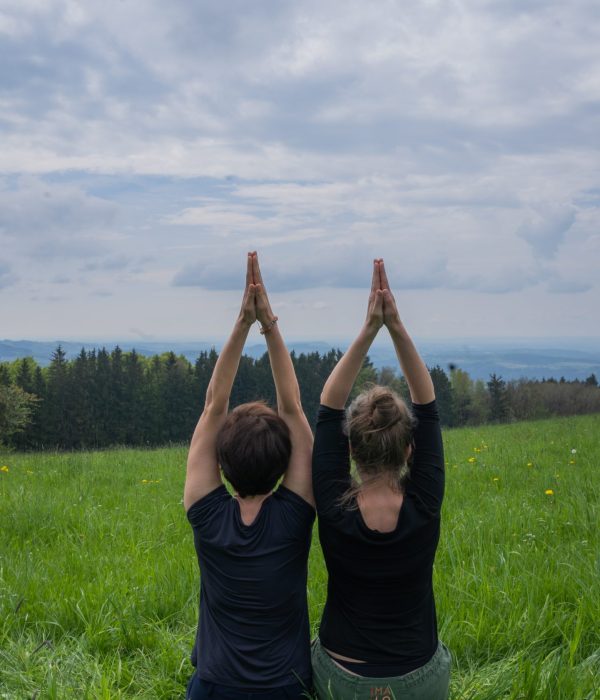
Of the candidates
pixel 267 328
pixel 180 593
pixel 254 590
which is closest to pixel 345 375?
pixel 267 328

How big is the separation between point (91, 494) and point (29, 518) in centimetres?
142

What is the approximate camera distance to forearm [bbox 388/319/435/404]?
2920 millimetres

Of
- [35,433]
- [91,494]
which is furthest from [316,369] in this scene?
[91,494]

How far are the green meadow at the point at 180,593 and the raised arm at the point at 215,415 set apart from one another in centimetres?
119

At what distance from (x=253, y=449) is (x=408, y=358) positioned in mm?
732

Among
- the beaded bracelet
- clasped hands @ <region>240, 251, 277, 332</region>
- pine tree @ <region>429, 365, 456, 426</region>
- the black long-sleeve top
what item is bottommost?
pine tree @ <region>429, 365, 456, 426</region>

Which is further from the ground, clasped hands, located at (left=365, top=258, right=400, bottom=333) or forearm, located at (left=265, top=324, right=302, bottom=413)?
clasped hands, located at (left=365, top=258, right=400, bottom=333)

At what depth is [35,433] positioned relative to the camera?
58031mm

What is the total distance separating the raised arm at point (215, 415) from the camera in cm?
293

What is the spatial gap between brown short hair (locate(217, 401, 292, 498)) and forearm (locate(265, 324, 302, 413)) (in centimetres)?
20

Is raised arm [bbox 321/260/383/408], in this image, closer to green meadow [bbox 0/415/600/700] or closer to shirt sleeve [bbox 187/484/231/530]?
shirt sleeve [bbox 187/484/231/530]

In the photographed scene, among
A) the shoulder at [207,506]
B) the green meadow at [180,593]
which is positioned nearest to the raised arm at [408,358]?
the shoulder at [207,506]

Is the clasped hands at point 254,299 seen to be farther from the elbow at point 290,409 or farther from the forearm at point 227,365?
the elbow at point 290,409

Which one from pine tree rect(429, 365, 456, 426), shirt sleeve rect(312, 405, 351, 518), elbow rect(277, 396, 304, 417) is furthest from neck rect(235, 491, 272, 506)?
pine tree rect(429, 365, 456, 426)
